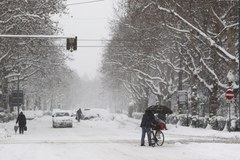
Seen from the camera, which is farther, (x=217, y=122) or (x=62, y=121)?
(x=62, y=121)

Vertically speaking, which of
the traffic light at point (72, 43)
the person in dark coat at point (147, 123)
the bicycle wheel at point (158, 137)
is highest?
the traffic light at point (72, 43)

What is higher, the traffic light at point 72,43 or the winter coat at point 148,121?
the traffic light at point 72,43

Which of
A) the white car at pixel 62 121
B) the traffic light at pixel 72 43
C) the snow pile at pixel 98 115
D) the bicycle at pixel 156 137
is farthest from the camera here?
the snow pile at pixel 98 115

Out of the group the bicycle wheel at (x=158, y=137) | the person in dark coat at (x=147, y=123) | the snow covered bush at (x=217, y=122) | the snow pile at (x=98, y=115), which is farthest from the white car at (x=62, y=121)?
the person in dark coat at (x=147, y=123)

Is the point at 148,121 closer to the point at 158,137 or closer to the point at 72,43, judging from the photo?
the point at 158,137

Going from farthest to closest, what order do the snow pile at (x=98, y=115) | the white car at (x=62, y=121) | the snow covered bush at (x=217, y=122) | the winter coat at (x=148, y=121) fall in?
the snow pile at (x=98, y=115), the white car at (x=62, y=121), the snow covered bush at (x=217, y=122), the winter coat at (x=148, y=121)

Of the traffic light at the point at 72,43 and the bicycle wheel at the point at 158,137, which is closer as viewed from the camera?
the bicycle wheel at the point at 158,137

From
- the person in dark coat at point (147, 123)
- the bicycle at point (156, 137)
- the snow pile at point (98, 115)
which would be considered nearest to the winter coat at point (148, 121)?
the person in dark coat at point (147, 123)

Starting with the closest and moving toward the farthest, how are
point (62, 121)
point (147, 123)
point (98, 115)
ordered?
point (147, 123), point (62, 121), point (98, 115)

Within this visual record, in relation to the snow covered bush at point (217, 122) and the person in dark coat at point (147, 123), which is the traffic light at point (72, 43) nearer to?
the person in dark coat at point (147, 123)

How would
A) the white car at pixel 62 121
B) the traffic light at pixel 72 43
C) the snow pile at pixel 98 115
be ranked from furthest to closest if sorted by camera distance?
1. the snow pile at pixel 98 115
2. the white car at pixel 62 121
3. the traffic light at pixel 72 43

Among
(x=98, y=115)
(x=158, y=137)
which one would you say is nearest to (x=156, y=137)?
(x=158, y=137)

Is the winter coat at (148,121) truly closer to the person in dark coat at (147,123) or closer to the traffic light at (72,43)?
the person in dark coat at (147,123)

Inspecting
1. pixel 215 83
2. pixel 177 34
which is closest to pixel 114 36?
pixel 177 34
